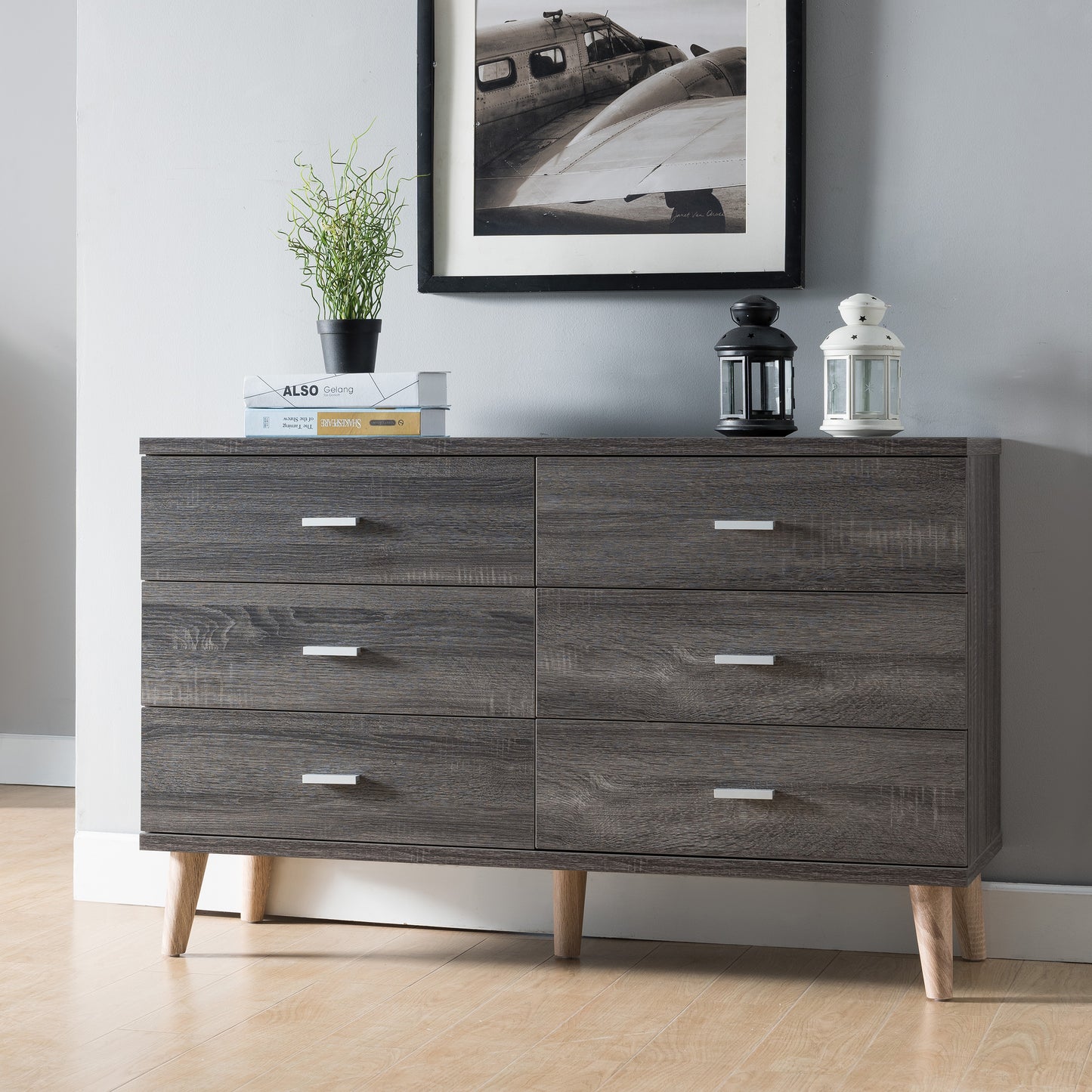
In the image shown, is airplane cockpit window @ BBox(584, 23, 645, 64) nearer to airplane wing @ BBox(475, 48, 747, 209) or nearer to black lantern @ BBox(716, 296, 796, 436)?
airplane wing @ BBox(475, 48, 747, 209)

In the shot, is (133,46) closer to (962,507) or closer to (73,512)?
(73,512)

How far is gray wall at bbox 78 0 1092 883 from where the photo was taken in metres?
2.21

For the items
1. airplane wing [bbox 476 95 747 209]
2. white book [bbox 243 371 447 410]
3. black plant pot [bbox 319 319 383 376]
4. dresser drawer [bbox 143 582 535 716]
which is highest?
airplane wing [bbox 476 95 747 209]

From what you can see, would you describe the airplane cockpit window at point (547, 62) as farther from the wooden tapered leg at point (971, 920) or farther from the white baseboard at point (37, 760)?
the white baseboard at point (37, 760)

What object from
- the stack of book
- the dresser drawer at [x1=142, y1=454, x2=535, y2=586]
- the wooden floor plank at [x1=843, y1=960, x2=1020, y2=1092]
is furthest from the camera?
the stack of book

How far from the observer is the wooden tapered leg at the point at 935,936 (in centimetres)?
199

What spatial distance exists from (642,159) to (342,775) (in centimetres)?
106

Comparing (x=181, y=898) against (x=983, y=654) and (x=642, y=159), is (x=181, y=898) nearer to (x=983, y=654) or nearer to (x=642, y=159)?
(x=983, y=654)

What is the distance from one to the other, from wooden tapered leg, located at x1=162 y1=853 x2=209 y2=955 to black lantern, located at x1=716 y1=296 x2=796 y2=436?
103 cm

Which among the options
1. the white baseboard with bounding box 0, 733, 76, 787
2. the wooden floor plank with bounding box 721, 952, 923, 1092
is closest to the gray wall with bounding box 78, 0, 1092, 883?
the wooden floor plank with bounding box 721, 952, 923, 1092

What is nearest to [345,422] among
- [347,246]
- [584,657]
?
[347,246]

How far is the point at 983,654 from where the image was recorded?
6.81ft

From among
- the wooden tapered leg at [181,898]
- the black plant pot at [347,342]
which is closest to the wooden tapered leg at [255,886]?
the wooden tapered leg at [181,898]

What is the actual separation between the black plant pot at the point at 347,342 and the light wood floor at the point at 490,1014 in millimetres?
907
